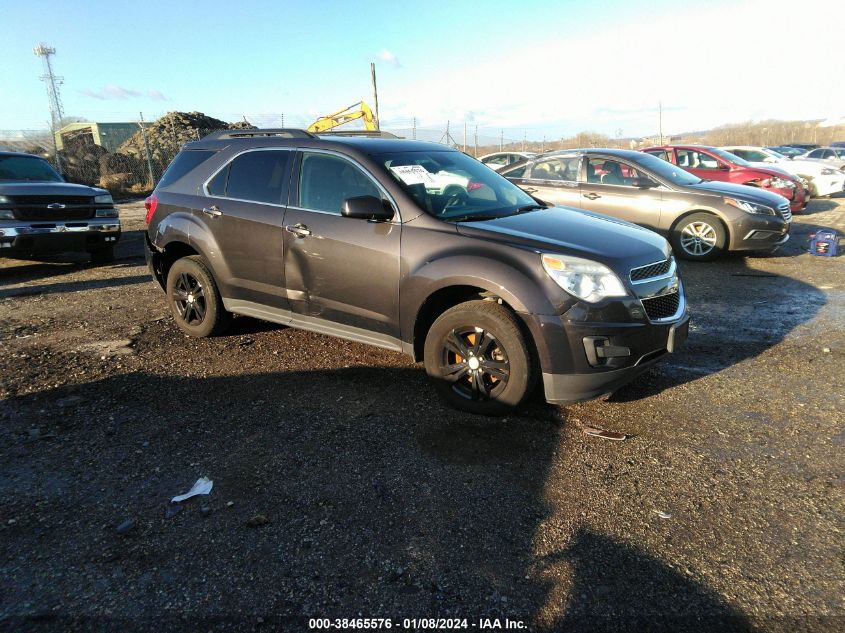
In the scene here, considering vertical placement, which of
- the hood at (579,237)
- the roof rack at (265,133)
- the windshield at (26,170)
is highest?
the windshield at (26,170)

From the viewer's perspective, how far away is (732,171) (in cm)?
1263

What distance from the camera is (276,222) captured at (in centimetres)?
450

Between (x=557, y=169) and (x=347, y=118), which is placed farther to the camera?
(x=347, y=118)

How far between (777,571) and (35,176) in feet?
34.5

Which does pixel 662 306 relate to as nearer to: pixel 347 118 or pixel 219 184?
pixel 219 184

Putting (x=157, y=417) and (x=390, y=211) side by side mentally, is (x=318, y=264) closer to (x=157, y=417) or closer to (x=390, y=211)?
(x=390, y=211)

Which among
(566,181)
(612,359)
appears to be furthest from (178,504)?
(566,181)

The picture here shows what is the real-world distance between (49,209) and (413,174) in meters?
6.72

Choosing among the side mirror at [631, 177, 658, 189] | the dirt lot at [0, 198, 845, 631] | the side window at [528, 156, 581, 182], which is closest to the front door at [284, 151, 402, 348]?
the dirt lot at [0, 198, 845, 631]

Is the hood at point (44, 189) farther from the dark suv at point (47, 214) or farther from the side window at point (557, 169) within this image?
the side window at point (557, 169)

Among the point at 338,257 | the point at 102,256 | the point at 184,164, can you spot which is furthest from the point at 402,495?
the point at 102,256

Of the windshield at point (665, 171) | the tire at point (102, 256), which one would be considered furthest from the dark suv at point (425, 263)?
the windshield at point (665, 171)

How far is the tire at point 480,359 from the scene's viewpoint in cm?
351

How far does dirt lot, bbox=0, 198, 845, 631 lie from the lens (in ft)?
7.36
